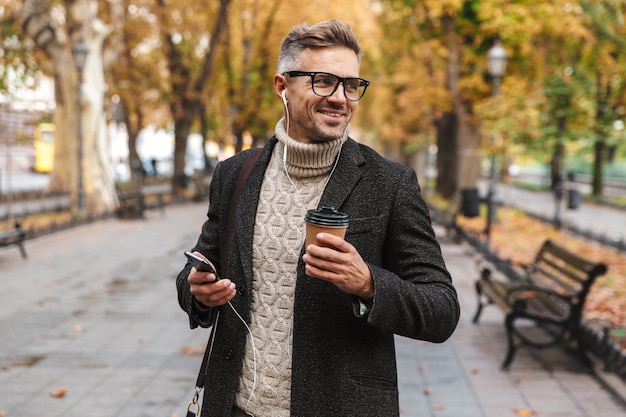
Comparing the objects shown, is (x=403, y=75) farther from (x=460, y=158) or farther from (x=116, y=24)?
(x=116, y=24)

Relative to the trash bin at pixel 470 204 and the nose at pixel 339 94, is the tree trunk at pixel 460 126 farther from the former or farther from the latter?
the nose at pixel 339 94

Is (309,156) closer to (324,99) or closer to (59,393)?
(324,99)

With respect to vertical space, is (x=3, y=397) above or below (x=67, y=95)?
below

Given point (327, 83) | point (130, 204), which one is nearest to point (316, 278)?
point (327, 83)

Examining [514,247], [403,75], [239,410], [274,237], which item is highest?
[403,75]

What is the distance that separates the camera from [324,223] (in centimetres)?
185

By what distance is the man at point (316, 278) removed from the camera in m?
2.17

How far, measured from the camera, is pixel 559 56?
27.2 metres

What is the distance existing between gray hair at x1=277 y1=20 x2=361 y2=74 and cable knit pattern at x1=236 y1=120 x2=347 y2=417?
24cm

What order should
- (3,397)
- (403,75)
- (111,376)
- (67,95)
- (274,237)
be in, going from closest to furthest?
(274,237), (3,397), (111,376), (67,95), (403,75)

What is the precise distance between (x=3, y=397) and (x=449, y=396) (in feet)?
10.9

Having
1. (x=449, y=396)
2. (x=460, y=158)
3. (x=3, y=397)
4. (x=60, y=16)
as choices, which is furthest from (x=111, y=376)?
(x=60, y=16)

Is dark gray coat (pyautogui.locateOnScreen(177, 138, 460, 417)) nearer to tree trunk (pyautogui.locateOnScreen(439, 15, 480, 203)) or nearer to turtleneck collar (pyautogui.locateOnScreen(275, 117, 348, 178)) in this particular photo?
turtleneck collar (pyautogui.locateOnScreen(275, 117, 348, 178))

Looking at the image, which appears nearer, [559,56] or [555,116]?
[555,116]
